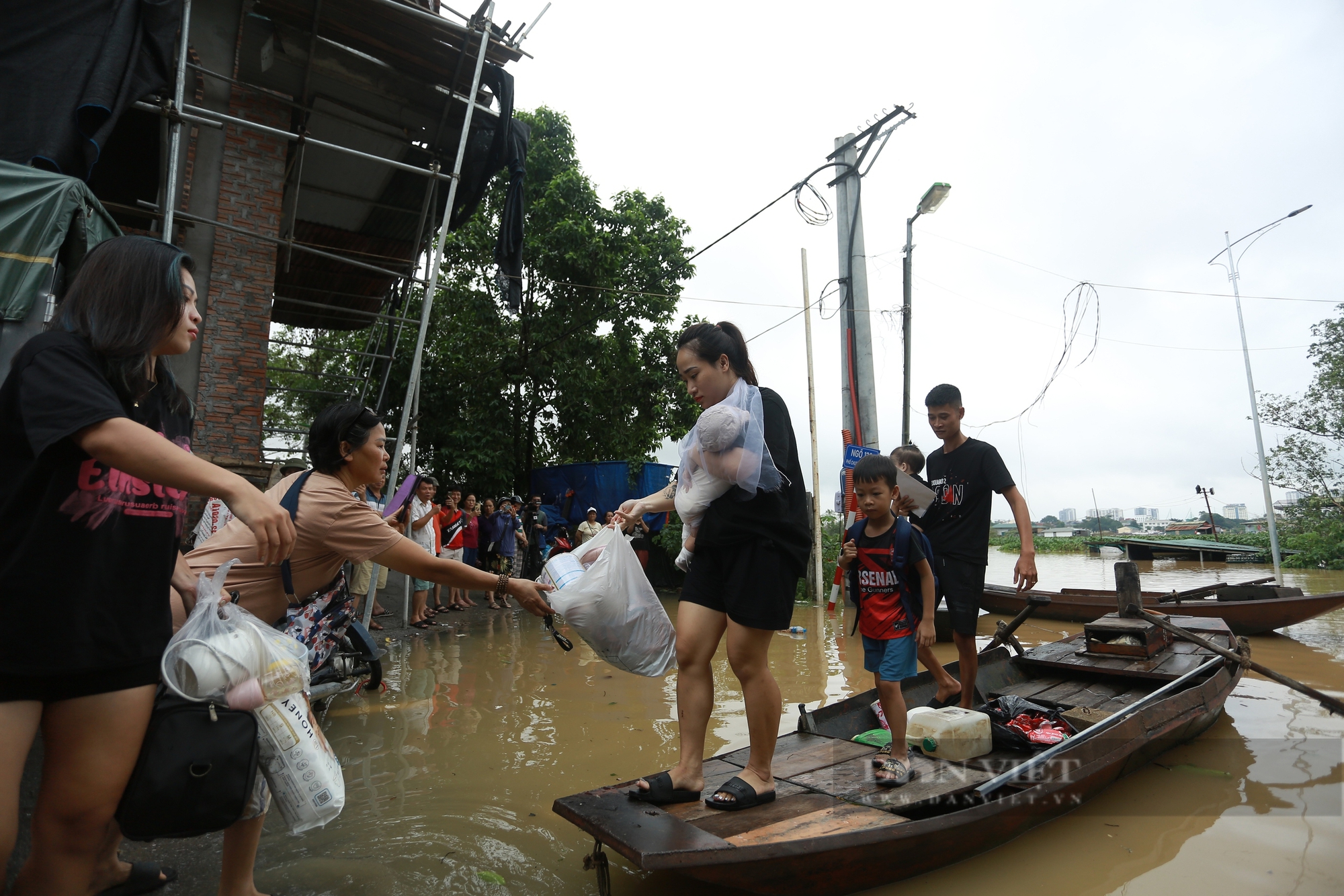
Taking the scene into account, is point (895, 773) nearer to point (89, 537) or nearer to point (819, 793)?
point (819, 793)

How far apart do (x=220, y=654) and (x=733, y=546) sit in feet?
5.08

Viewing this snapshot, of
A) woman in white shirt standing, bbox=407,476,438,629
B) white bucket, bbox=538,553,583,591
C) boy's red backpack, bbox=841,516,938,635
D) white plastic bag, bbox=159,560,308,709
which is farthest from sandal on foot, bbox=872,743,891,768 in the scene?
woman in white shirt standing, bbox=407,476,438,629

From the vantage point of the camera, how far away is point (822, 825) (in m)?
2.32

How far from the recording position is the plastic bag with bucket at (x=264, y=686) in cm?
162

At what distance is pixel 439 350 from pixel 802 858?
13761 mm

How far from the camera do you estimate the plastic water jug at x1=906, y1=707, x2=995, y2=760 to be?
10.3 feet

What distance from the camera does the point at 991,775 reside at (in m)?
2.97

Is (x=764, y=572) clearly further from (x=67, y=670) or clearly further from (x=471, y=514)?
(x=471, y=514)

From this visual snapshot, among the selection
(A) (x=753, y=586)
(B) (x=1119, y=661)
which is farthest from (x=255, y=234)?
(B) (x=1119, y=661)

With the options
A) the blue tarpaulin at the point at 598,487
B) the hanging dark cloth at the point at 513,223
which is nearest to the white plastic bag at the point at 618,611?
the hanging dark cloth at the point at 513,223

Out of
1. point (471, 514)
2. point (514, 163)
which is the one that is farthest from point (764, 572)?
point (471, 514)

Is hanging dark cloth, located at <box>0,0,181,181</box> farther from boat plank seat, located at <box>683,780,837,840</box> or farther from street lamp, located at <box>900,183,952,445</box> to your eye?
street lamp, located at <box>900,183,952,445</box>

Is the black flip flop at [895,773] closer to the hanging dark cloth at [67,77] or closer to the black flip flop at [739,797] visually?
the black flip flop at [739,797]

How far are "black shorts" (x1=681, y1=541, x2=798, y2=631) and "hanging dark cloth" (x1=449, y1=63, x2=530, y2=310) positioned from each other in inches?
213
